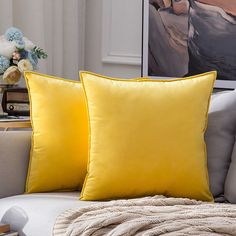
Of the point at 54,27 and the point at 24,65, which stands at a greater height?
the point at 54,27

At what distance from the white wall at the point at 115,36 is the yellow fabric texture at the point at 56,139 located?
1.18 metres

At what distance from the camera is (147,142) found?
8.08ft

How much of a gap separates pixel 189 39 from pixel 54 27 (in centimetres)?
82

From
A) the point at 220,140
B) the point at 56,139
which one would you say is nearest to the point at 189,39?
the point at 220,140

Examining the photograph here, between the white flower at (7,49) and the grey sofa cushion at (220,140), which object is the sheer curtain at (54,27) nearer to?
the white flower at (7,49)

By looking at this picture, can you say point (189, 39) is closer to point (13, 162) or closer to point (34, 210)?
point (13, 162)

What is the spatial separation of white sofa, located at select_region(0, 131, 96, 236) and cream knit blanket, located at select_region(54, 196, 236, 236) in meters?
0.11

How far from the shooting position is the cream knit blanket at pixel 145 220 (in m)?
1.96

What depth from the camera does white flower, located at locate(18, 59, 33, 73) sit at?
10.4ft

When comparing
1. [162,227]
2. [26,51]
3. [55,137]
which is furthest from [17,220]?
[26,51]

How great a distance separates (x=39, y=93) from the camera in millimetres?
2686

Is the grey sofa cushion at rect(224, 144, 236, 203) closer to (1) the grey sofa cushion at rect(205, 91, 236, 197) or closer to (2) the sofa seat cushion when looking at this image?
(1) the grey sofa cushion at rect(205, 91, 236, 197)

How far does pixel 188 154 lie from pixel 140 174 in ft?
0.66

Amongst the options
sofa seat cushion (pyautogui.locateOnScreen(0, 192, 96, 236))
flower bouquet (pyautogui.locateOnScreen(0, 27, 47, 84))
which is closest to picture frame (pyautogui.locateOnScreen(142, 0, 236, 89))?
flower bouquet (pyautogui.locateOnScreen(0, 27, 47, 84))
